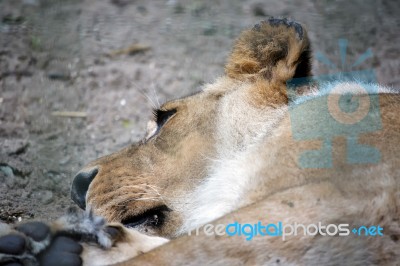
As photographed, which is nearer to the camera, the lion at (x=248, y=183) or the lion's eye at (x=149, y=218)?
the lion at (x=248, y=183)

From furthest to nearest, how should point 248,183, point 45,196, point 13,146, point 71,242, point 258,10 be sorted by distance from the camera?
point 258,10
point 13,146
point 45,196
point 248,183
point 71,242

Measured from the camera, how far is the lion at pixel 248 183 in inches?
83.2

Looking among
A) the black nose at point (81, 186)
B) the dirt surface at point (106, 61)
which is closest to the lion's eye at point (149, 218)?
the black nose at point (81, 186)

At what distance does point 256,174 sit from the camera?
242cm

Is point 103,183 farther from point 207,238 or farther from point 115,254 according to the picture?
point 207,238

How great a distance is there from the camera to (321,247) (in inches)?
82.7

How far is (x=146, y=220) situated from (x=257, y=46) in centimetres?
86

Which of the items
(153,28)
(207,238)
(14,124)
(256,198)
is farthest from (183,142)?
(153,28)

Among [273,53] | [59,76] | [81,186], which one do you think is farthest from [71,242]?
[59,76]

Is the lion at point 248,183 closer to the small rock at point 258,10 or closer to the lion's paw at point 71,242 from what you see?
the lion's paw at point 71,242

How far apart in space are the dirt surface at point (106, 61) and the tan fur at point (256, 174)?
2.98 ft

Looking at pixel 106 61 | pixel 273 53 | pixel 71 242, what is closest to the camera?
pixel 71 242

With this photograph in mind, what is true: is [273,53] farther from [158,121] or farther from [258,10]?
[258,10]

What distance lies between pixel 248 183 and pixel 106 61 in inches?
114
